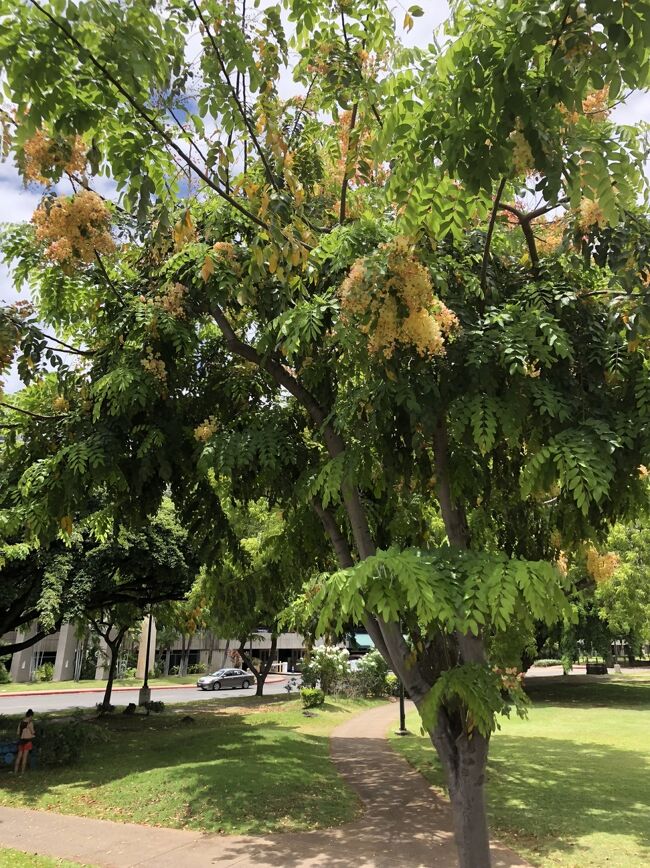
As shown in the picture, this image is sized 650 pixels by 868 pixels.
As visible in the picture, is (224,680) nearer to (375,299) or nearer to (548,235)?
(548,235)

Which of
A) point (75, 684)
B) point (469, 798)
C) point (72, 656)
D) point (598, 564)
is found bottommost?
point (75, 684)

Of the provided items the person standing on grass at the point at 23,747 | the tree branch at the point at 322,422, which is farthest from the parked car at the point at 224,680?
the tree branch at the point at 322,422

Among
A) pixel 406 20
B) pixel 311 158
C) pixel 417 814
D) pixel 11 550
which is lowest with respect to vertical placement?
pixel 417 814

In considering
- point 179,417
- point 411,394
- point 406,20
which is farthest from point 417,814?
point 406,20

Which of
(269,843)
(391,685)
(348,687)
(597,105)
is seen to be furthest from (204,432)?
(391,685)

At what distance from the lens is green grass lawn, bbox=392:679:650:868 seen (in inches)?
324

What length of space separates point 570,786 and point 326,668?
1931 centimetres

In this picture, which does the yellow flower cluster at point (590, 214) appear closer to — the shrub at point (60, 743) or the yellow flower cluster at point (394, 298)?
the yellow flower cluster at point (394, 298)

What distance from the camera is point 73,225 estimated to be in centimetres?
523

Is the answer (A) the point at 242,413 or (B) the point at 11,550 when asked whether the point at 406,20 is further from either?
(B) the point at 11,550

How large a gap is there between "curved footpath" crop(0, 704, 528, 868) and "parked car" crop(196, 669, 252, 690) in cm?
3245

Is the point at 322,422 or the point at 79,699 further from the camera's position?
the point at 79,699

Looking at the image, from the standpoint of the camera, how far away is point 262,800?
10.2m

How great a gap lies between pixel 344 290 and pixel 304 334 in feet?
1.86
